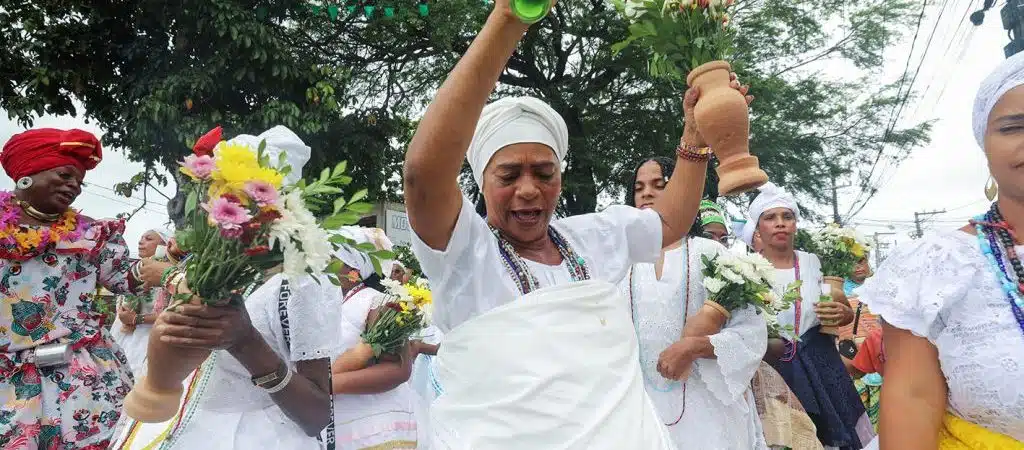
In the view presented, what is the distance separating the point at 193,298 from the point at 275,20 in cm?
1169

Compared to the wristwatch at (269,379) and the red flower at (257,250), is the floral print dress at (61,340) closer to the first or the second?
the wristwatch at (269,379)

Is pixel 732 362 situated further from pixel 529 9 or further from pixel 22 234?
pixel 22 234

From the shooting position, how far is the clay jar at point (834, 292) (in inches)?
225

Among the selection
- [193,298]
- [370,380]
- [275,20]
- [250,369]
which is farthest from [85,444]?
[275,20]

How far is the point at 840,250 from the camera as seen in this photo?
657 cm

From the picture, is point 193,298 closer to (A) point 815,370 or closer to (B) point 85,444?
(B) point 85,444

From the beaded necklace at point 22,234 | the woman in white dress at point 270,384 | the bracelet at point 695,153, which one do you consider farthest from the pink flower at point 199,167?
the beaded necklace at point 22,234

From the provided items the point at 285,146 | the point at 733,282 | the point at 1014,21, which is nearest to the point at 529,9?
the point at 285,146

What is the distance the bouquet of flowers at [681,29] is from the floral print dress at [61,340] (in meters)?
3.35

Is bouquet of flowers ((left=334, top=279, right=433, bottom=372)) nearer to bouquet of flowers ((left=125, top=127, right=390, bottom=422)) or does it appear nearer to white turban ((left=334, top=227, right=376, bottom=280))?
white turban ((left=334, top=227, right=376, bottom=280))

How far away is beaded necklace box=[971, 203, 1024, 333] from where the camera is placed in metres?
2.16

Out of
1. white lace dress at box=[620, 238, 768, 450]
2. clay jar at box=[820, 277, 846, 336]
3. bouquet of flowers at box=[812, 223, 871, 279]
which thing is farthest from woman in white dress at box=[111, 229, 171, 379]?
bouquet of flowers at box=[812, 223, 871, 279]

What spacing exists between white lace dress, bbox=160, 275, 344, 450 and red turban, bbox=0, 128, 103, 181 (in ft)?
6.16

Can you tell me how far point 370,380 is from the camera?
165 inches
